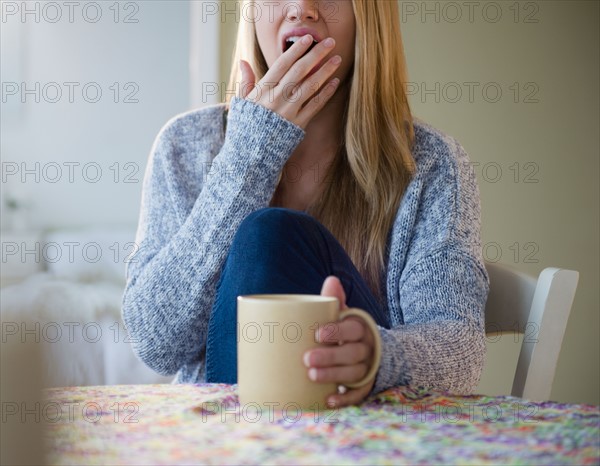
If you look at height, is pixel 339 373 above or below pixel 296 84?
below

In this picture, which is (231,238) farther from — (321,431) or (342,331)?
(321,431)

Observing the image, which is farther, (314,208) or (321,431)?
(314,208)

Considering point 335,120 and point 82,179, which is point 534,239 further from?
point 82,179

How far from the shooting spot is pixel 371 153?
46.1 inches

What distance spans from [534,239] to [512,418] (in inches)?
84.7

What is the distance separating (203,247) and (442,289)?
0.97 feet

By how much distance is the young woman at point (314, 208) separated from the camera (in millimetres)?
806

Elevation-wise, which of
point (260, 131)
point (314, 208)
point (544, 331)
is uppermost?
point (260, 131)

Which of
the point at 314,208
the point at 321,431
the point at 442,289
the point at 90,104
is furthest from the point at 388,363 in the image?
the point at 90,104

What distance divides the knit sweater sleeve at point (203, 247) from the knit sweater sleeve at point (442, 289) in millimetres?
201

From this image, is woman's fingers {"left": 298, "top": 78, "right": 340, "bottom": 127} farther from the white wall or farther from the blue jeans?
the white wall

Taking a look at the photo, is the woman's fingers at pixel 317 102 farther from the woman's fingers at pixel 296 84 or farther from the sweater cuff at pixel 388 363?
the sweater cuff at pixel 388 363

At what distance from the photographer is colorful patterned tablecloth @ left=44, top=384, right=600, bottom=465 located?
18.4 inches

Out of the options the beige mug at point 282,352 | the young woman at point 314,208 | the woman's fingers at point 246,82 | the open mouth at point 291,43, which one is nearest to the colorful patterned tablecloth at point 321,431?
the beige mug at point 282,352
